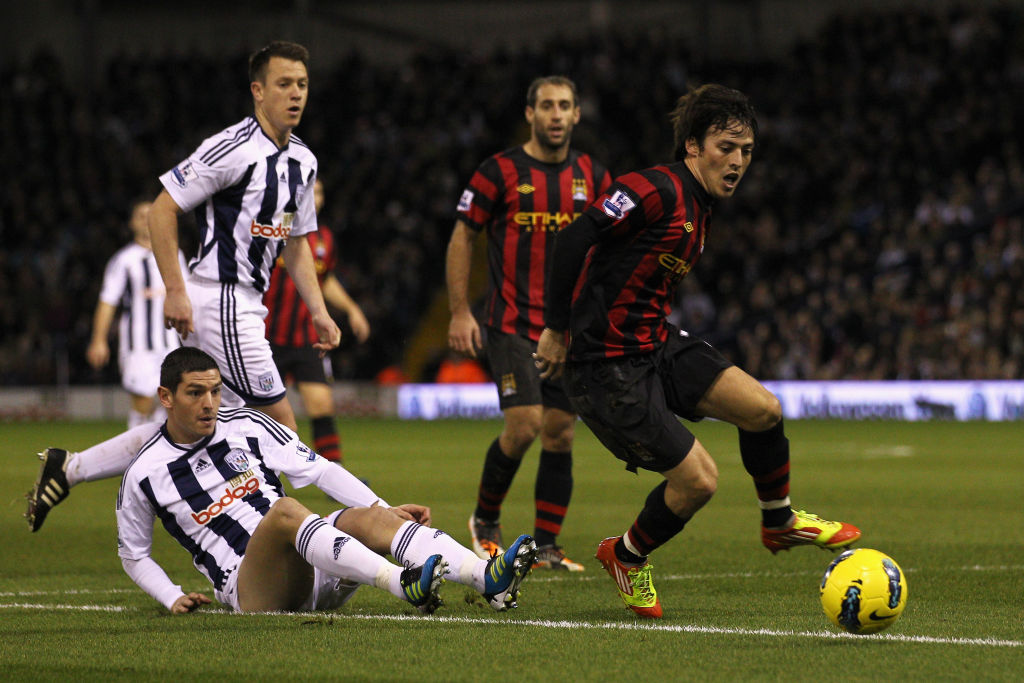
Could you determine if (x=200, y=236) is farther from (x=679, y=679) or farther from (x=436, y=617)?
(x=679, y=679)

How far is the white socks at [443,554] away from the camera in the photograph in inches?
203

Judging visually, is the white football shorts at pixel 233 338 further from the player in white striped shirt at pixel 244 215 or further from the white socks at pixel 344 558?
the white socks at pixel 344 558

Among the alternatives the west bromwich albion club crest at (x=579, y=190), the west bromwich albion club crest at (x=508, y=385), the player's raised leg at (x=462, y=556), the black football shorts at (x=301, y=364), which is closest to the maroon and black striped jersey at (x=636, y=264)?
the player's raised leg at (x=462, y=556)

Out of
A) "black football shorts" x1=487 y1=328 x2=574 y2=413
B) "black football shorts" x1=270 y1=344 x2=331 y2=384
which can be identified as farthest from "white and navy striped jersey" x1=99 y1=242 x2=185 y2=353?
"black football shorts" x1=487 y1=328 x2=574 y2=413

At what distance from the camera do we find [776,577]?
6.96 metres

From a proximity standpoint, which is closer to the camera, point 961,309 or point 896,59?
point 961,309

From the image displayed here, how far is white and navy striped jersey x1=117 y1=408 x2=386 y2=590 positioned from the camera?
18.7ft

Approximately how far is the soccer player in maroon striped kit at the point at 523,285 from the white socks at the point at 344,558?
2478 mm

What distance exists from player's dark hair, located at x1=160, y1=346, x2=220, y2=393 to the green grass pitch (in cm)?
90

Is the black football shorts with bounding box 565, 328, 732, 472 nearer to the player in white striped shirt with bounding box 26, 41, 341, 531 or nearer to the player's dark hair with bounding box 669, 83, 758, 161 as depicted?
the player's dark hair with bounding box 669, 83, 758, 161

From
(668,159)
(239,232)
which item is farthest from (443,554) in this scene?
(668,159)

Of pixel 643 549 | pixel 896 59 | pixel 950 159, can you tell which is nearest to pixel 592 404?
pixel 643 549

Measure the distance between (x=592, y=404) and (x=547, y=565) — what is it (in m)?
1.92

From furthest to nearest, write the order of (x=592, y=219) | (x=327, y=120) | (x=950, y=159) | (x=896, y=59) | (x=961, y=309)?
(x=327, y=120)
(x=896, y=59)
(x=950, y=159)
(x=961, y=309)
(x=592, y=219)
